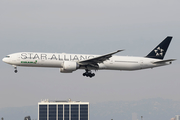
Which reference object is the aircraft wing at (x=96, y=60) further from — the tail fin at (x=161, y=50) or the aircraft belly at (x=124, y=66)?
the tail fin at (x=161, y=50)

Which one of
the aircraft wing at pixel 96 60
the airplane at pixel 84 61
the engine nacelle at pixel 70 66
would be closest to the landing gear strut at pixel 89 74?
the airplane at pixel 84 61

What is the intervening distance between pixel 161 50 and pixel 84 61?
702 inches

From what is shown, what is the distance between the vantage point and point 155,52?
238ft

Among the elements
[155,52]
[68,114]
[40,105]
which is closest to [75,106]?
[68,114]

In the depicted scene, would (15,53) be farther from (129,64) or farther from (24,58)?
(129,64)

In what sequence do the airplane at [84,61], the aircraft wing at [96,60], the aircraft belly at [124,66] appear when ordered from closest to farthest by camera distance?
the airplane at [84,61], the aircraft wing at [96,60], the aircraft belly at [124,66]

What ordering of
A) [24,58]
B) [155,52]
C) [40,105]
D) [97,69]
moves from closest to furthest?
[24,58]
[97,69]
[155,52]
[40,105]

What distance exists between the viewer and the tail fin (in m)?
72.2

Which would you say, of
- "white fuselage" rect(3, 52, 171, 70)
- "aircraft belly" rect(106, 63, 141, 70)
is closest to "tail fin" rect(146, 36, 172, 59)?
"aircraft belly" rect(106, 63, 141, 70)

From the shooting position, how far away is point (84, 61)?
2530 inches

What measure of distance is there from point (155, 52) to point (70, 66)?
62.8 feet

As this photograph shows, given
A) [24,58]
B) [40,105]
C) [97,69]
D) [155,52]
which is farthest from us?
[40,105]

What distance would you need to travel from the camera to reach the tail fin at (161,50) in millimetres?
72250

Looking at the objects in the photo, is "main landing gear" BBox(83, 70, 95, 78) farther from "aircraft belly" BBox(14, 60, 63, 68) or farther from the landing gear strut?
"aircraft belly" BBox(14, 60, 63, 68)
